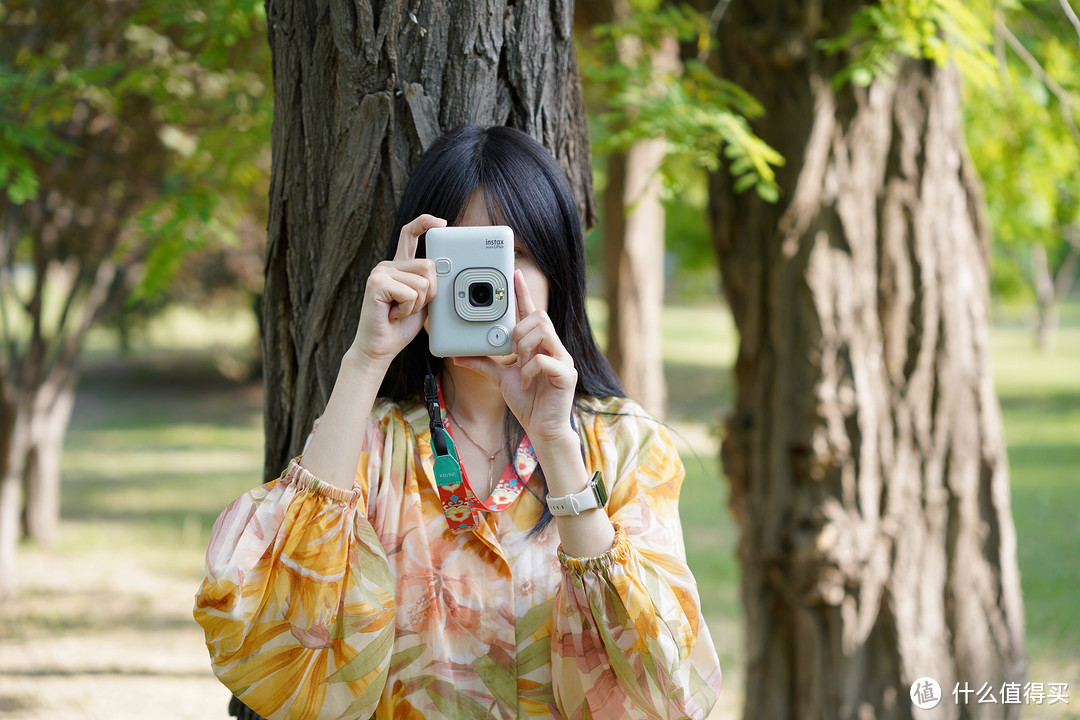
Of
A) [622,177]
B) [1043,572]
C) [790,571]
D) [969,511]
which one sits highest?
[622,177]

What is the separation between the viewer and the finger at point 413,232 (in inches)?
60.7

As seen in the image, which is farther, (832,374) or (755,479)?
(755,479)

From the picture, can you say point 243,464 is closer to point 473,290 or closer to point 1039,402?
point 473,290

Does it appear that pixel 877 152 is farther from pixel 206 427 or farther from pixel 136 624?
pixel 206 427

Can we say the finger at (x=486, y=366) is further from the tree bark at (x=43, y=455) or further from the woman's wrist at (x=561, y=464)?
the tree bark at (x=43, y=455)

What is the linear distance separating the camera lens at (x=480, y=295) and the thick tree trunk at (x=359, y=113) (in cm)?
51

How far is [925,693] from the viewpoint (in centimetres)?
344

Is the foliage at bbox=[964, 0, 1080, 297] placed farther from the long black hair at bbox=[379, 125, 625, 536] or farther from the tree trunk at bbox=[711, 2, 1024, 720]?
the long black hair at bbox=[379, 125, 625, 536]

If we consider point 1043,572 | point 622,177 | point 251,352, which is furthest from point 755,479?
point 251,352

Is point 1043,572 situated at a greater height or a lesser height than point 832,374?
lesser

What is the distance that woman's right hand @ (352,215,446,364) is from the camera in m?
1.50

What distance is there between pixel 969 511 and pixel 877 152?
145cm

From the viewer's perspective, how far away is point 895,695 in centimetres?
345

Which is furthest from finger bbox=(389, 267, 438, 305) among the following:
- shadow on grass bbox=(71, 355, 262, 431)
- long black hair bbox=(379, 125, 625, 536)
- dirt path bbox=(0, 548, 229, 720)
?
shadow on grass bbox=(71, 355, 262, 431)
